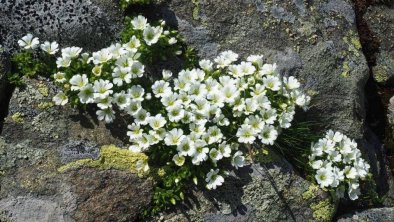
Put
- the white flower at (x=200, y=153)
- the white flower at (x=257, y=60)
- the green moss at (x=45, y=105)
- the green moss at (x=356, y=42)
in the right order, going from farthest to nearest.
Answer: the green moss at (x=356, y=42) → the white flower at (x=257, y=60) → the green moss at (x=45, y=105) → the white flower at (x=200, y=153)

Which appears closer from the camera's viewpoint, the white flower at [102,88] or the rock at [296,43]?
the white flower at [102,88]

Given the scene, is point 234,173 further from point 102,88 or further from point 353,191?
point 102,88

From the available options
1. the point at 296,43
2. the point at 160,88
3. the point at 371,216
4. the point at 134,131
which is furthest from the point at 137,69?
the point at 371,216

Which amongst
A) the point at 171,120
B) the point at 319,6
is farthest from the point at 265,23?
the point at 171,120

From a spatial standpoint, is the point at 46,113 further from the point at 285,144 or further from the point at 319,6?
the point at 319,6

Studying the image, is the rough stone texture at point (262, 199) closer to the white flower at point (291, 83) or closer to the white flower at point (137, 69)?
the white flower at point (291, 83)

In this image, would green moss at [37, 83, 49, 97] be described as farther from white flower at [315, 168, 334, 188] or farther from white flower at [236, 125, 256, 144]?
white flower at [315, 168, 334, 188]

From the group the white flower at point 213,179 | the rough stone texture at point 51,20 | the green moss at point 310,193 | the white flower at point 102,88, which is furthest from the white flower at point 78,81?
the green moss at point 310,193
